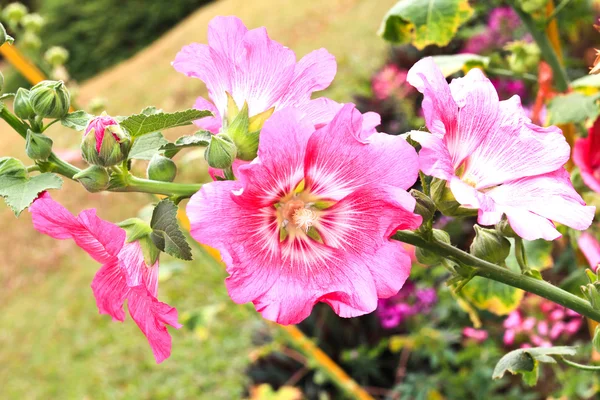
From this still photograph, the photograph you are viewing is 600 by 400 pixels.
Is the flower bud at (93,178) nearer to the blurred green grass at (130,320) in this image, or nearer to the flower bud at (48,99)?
the flower bud at (48,99)

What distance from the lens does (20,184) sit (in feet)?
2.14

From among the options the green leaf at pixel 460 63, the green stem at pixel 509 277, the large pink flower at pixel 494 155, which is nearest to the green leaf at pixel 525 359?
the green stem at pixel 509 277

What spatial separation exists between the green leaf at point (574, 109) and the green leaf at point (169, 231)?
0.83 meters

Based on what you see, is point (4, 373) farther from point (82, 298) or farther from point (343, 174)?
point (343, 174)

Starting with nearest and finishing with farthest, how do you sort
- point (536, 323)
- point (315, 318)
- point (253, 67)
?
point (253, 67), point (536, 323), point (315, 318)

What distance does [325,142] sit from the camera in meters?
0.62

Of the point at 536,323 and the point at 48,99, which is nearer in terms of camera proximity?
the point at 48,99

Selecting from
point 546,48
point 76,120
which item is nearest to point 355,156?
point 76,120

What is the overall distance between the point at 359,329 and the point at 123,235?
2361mm

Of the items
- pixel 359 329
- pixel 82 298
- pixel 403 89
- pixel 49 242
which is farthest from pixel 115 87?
pixel 359 329

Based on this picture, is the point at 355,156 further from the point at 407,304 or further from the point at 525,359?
the point at 407,304

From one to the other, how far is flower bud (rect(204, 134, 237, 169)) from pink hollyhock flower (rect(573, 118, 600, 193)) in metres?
0.72

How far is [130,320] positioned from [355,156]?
14.4ft

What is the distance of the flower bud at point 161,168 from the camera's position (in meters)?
0.67
